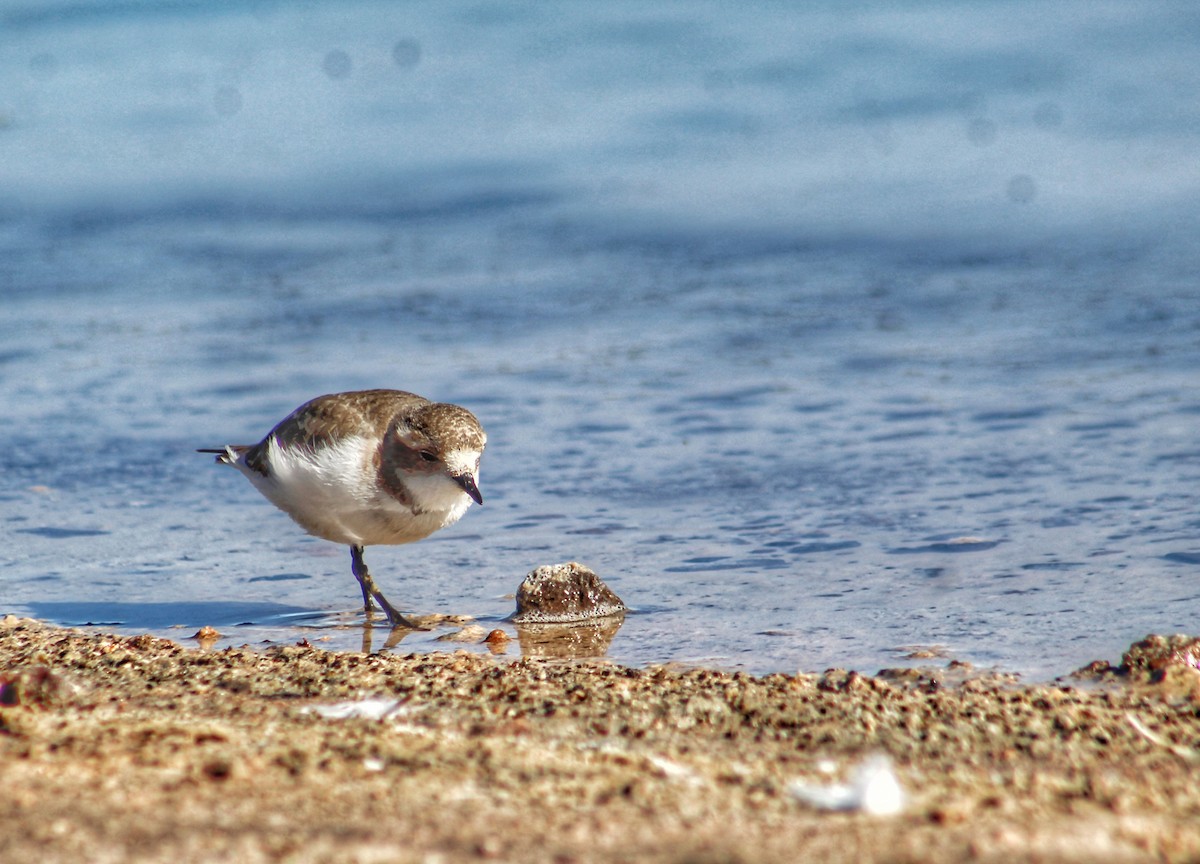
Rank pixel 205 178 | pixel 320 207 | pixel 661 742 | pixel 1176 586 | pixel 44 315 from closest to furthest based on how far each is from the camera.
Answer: pixel 661 742, pixel 1176 586, pixel 44 315, pixel 320 207, pixel 205 178

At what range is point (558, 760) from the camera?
319 cm

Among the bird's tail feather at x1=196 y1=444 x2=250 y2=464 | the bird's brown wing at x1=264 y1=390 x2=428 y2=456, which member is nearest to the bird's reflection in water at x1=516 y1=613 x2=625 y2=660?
the bird's brown wing at x1=264 y1=390 x2=428 y2=456

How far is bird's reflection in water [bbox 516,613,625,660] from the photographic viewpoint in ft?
15.9

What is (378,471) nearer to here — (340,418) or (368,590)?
(340,418)

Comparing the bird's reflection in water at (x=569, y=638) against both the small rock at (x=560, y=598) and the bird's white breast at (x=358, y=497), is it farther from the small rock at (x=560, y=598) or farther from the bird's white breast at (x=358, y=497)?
the bird's white breast at (x=358, y=497)

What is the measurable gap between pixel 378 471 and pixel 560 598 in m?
0.80

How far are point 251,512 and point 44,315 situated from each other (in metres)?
4.95

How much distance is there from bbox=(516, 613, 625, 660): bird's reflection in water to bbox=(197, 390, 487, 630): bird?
0.48 metres

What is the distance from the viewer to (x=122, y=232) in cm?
1420

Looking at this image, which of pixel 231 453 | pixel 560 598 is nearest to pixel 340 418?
pixel 231 453

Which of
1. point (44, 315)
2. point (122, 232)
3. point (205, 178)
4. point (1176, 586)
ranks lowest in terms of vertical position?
point (1176, 586)

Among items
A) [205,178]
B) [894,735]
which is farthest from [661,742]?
[205,178]

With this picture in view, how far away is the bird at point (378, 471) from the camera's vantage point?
5199mm

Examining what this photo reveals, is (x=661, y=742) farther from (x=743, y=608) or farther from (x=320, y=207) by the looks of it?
(x=320, y=207)
